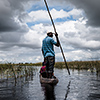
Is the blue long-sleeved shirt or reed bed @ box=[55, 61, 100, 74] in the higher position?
the blue long-sleeved shirt

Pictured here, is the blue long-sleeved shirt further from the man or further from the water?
the water

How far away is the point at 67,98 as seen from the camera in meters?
4.70

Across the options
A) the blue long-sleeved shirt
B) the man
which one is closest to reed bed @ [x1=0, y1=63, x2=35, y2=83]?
the man

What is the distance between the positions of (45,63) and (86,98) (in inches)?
157

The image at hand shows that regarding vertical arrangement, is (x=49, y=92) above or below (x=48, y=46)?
below

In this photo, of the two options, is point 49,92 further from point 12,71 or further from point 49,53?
point 12,71

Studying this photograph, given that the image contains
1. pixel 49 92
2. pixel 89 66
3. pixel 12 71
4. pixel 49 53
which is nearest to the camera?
pixel 49 92

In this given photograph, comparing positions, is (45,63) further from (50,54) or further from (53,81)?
(53,81)

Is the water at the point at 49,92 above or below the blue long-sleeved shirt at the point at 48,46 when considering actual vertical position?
below

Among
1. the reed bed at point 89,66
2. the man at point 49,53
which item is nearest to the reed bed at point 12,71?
the man at point 49,53

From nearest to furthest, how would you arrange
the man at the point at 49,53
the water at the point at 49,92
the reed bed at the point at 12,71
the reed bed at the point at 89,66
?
the water at the point at 49,92
the man at the point at 49,53
the reed bed at the point at 12,71
the reed bed at the point at 89,66

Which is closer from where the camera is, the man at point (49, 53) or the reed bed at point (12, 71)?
the man at point (49, 53)

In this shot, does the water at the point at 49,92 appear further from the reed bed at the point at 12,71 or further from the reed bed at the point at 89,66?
the reed bed at the point at 89,66

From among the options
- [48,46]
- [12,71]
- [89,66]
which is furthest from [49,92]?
[89,66]
